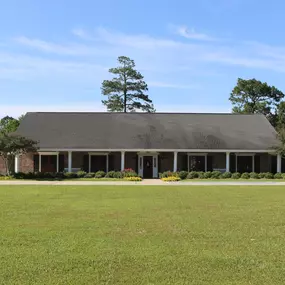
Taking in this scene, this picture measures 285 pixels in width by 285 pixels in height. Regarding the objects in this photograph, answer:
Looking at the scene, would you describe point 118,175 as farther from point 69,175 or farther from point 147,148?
point 147,148

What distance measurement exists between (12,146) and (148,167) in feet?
39.1

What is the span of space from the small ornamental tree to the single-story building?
266 centimetres

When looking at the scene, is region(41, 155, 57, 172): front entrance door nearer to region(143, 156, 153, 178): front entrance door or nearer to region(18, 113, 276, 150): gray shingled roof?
region(18, 113, 276, 150): gray shingled roof

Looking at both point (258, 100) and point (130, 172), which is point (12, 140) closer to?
point (130, 172)

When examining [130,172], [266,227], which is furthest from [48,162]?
[266,227]

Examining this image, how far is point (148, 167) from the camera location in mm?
38781

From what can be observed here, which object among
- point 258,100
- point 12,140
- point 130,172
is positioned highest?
point 258,100

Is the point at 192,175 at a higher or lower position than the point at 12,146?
lower

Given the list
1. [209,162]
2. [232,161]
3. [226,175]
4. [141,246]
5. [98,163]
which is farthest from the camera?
[232,161]

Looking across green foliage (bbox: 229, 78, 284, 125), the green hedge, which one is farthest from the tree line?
the green hedge

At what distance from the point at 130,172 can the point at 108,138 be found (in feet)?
17.5

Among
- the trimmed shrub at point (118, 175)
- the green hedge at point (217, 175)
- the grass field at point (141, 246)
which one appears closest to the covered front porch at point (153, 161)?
the green hedge at point (217, 175)

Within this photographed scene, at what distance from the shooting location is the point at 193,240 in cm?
795

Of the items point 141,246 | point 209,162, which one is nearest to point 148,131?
point 209,162
